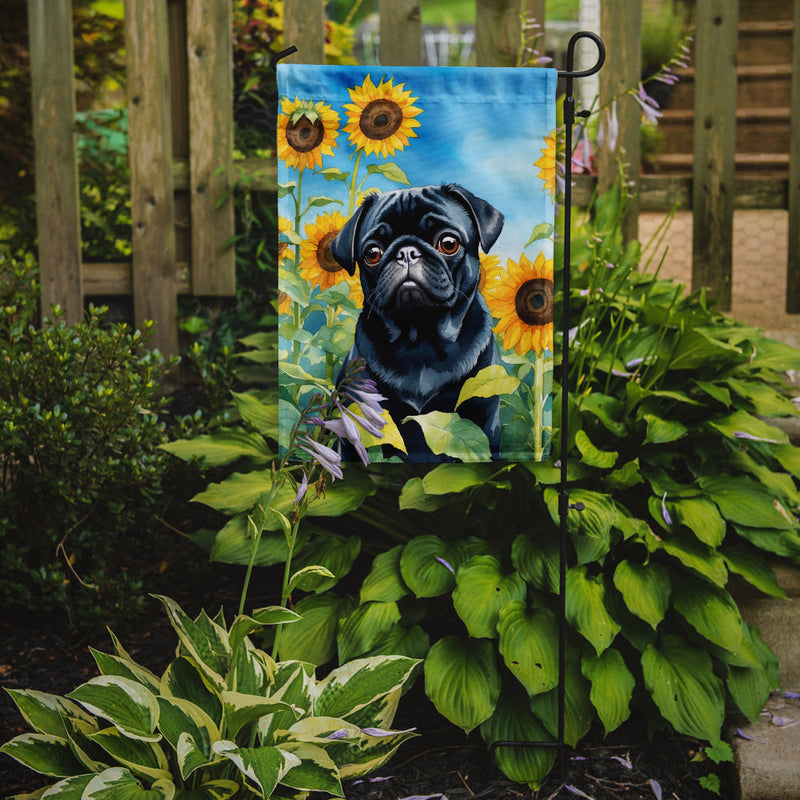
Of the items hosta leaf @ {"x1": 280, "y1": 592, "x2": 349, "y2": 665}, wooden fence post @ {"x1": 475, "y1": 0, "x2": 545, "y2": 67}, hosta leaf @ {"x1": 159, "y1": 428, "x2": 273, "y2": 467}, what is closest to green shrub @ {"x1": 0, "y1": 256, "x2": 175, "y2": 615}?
hosta leaf @ {"x1": 159, "y1": 428, "x2": 273, "y2": 467}

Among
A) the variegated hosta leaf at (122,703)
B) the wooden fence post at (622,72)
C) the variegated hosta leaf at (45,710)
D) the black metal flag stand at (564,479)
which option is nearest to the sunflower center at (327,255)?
the black metal flag stand at (564,479)

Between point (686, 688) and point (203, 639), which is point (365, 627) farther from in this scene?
point (686, 688)

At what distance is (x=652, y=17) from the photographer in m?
6.67

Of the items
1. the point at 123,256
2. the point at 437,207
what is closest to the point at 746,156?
the point at 123,256

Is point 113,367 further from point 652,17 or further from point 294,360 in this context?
point 652,17

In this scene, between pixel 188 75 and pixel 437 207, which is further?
pixel 188 75

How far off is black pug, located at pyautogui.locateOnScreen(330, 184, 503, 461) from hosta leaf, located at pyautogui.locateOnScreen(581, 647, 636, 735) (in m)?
0.58

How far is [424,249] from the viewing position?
195 cm

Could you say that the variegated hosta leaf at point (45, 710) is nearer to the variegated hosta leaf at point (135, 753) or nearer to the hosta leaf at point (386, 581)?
the variegated hosta leaf at point (135, 753)

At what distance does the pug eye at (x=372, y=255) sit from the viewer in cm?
197

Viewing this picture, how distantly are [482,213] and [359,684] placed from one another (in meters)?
1.08

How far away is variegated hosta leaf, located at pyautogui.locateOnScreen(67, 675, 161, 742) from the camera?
163 cm

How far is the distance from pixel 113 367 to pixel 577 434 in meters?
1.37

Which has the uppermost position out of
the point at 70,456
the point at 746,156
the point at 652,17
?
the point at 652,17
